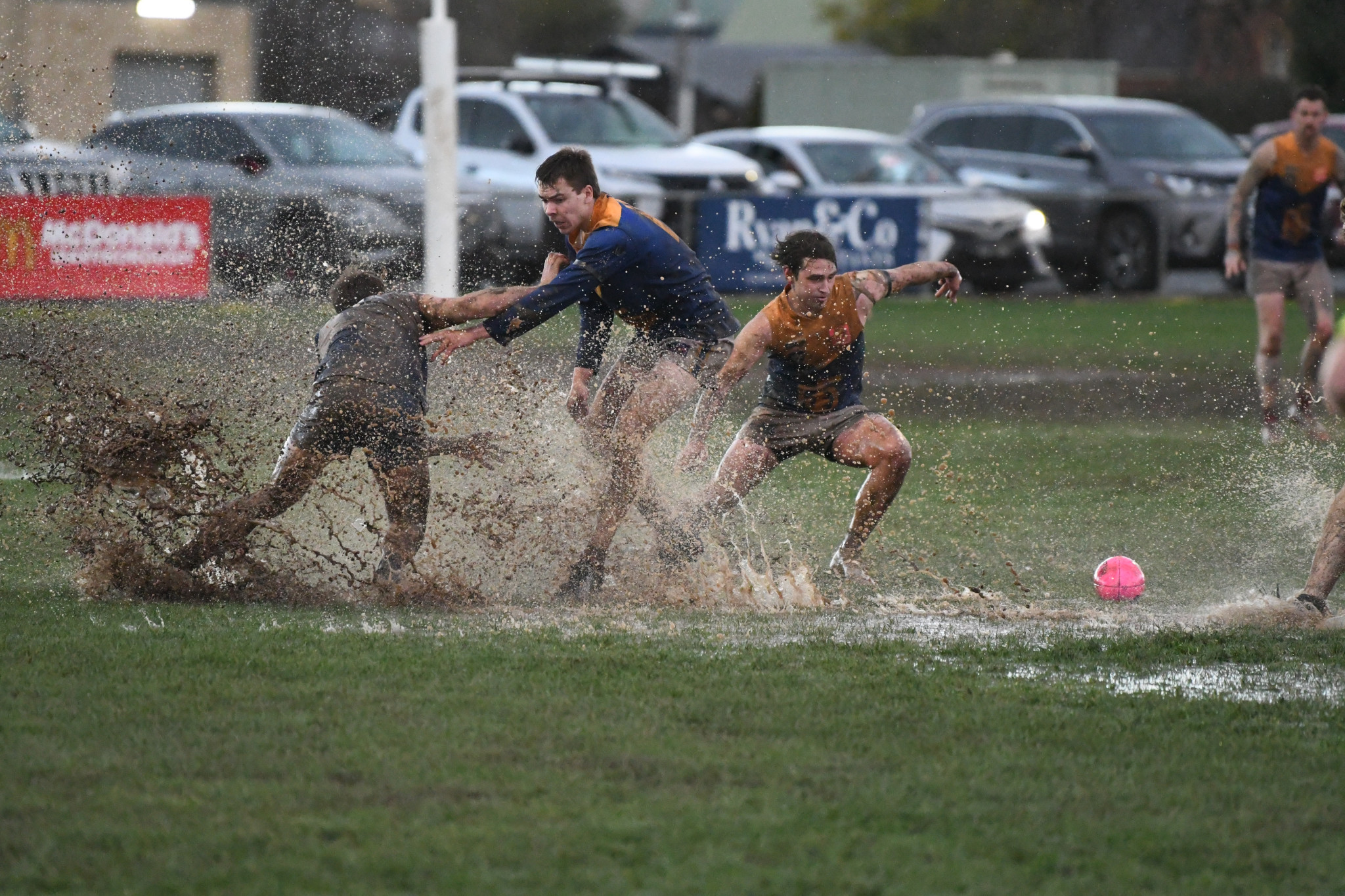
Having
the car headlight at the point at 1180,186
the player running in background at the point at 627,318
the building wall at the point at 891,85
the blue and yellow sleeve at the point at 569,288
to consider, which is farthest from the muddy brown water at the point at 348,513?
the building wall at the point at 891,85

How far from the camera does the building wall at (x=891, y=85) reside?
3189cm

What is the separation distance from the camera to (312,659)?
5.53 m

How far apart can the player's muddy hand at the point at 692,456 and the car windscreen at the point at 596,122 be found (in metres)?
13.2

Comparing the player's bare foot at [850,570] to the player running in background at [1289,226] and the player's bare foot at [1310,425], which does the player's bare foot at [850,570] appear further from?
the player running in background at [1289,226]

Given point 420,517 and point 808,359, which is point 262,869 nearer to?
point 420,517

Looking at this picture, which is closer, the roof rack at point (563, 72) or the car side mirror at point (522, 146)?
the car side mirror at point (522, 146)

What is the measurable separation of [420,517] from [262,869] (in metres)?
3.07

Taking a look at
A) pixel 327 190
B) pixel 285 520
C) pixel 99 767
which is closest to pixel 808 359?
pixel 285 520

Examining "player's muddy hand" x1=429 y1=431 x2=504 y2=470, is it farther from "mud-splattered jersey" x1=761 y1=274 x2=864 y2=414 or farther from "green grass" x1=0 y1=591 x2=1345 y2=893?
"mud-splattered jersey" x1=761 y1=274 x2=864 y2=414

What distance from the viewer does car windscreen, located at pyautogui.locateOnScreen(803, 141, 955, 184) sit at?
21.2m

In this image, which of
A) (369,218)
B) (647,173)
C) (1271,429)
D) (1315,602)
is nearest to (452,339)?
(1315,602)

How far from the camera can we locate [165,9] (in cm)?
2728

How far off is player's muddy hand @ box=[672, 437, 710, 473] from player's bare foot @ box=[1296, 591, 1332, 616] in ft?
7.58

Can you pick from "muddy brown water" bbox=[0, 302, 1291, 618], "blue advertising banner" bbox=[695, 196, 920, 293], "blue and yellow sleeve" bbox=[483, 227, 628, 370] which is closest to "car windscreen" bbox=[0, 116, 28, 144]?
"blue advertising banner" bbox=[695, 196, 920, 293]
